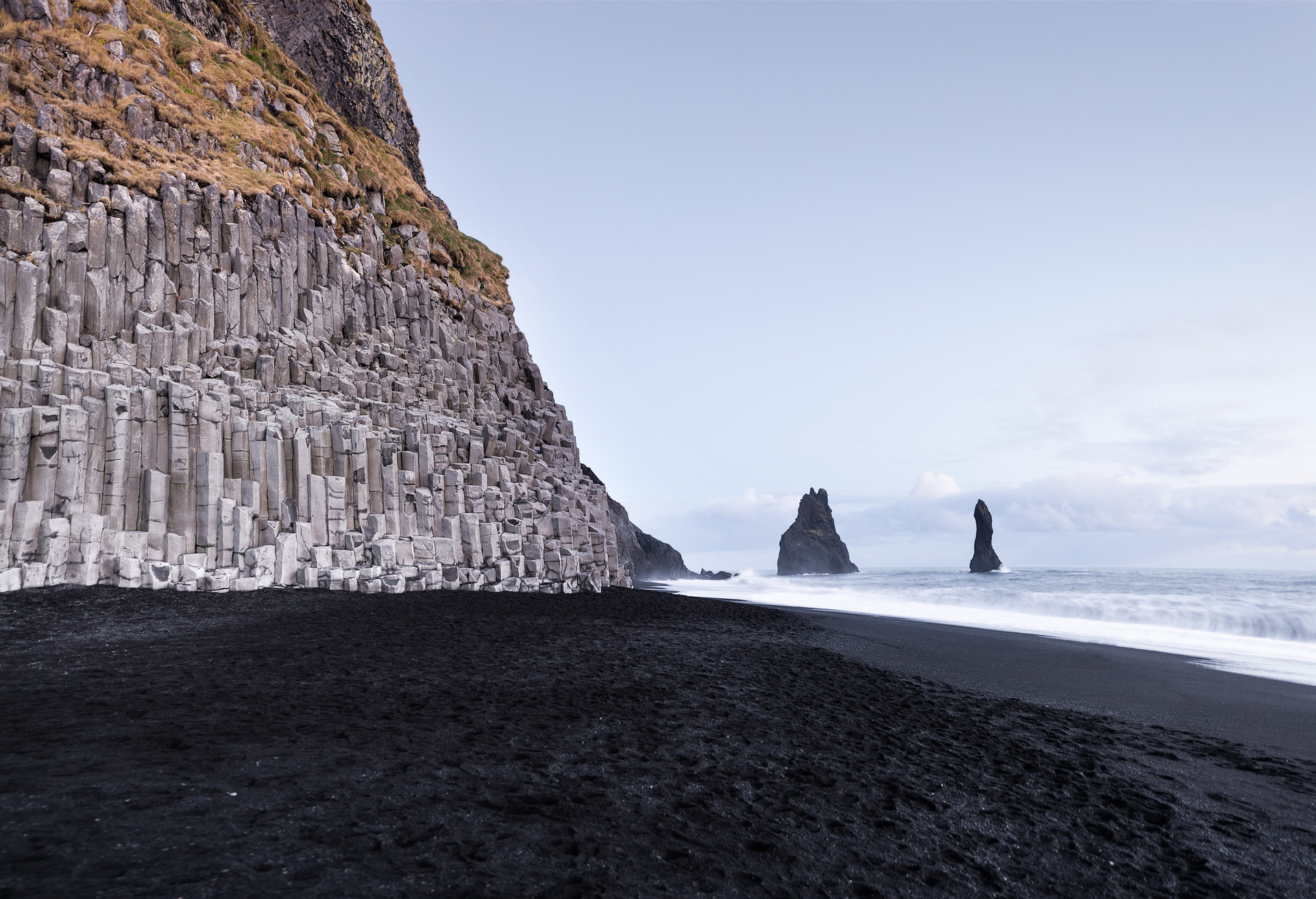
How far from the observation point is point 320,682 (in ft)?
29.8

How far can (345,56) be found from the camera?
135 feet

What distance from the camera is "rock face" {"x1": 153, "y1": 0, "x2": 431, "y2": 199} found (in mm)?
38688

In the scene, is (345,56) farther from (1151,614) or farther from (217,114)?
(1151,614)

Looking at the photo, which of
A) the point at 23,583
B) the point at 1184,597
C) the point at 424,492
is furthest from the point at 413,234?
the point at 1184,597

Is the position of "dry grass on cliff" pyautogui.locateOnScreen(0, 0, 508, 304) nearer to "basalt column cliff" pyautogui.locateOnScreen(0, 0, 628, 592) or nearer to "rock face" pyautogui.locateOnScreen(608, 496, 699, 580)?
"basalt column cliff" pyautogui.locateOnScreen(0, 0, 628, 592)

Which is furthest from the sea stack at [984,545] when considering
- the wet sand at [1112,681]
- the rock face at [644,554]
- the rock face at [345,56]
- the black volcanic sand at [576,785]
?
the black volcanic sand at [576,785]

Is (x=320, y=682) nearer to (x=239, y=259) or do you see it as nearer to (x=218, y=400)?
(x=218, y=400)

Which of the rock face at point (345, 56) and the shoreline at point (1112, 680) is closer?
the shoreline at point (1112, 680)

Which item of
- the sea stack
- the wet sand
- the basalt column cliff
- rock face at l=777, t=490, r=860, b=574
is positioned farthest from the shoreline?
rock face at l=777, t=490, r=860, b=574

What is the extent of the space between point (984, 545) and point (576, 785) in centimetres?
9572

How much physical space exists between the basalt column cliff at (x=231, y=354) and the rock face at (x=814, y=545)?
7616 centimetres

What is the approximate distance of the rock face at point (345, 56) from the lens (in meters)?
38.7

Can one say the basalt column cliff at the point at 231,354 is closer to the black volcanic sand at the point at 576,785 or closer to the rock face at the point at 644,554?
the black volcanic sand at the point at 576,785

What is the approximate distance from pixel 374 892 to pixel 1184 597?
40.2 meters
